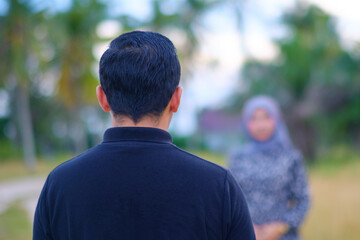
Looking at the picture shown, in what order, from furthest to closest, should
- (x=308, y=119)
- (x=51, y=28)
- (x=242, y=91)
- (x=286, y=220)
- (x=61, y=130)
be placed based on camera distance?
1. (x=61, y=130)
2. (x=242, y=91)
3. (x=308, y=119)
4. (x=51, y=28)
5. (x=286, y=220)

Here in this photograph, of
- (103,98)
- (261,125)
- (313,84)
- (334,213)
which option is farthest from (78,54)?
(103,98)

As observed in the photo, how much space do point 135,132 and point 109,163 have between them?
125 mm

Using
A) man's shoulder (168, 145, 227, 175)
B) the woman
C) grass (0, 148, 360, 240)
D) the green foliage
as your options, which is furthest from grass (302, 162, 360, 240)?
the green foliage

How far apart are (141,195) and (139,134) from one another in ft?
0.63

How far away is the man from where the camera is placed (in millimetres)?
1263

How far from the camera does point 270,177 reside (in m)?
3.34

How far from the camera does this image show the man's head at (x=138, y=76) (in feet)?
4.38

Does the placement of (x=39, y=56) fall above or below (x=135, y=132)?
above

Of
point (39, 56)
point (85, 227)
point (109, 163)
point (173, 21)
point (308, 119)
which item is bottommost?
point (308, 119)

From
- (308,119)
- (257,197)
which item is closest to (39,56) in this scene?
(308,119)

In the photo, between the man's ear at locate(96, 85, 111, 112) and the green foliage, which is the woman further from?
the green foliage

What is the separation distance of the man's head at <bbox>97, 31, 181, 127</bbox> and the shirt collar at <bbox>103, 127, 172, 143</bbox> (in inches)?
1.8

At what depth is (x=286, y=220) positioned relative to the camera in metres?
3.20

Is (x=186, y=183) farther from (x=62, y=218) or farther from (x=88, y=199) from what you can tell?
(x=62, y=218)
